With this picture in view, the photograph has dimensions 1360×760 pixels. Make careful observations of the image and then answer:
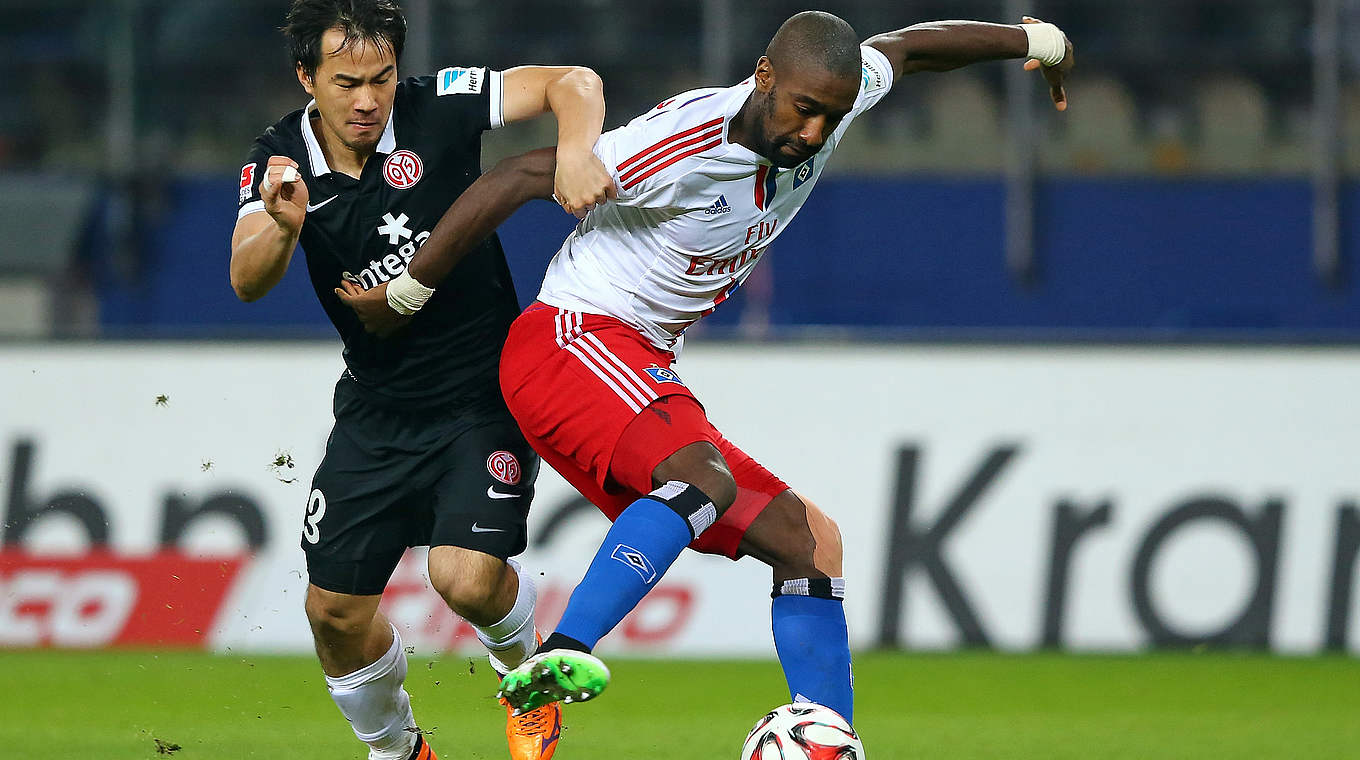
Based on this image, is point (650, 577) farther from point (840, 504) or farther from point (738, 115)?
point (840, 504)

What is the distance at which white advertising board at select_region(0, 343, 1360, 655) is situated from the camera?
851cm

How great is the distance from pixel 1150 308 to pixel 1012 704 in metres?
8.03

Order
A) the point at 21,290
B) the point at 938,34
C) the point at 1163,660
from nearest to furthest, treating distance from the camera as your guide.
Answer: the point at 938,34
the point at 1163,660
the point at 21,290

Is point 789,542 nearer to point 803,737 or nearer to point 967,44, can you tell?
point 803,737

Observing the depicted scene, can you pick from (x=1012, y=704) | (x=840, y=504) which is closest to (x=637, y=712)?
(x=1012, y=704)

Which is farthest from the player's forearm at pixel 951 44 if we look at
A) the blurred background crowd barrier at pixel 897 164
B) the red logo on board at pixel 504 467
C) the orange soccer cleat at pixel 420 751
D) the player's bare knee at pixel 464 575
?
the blurred background crowd barrier at pixel 897 164

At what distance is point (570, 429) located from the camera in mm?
4285

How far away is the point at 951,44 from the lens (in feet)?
16.3

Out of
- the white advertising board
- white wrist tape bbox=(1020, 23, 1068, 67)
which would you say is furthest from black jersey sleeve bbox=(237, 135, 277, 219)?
the white advertising board

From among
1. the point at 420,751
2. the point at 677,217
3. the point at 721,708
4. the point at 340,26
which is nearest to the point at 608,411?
the point at 677,217

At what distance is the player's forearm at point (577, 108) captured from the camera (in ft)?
14.2

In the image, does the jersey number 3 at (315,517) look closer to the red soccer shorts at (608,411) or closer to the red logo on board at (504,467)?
the red logo on board at (504,467)

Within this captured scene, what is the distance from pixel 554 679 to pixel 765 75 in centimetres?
153

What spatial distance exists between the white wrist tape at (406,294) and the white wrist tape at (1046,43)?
6.23 feet
